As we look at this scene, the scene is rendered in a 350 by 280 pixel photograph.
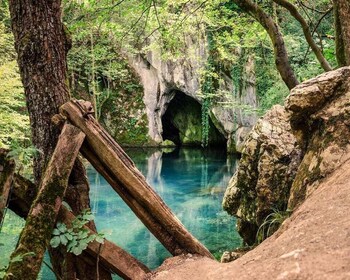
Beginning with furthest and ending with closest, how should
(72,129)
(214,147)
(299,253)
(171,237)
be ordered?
1. (214,147)
2. (171,237)
3. (72,129)
4. (299,253)

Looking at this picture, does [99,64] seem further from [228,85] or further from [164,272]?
[164,272]

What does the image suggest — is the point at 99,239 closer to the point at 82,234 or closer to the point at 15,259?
the point at 82,234

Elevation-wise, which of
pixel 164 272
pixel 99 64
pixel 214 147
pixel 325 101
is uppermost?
pixel 99 64

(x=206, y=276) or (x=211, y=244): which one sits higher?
(x=206, y=276)

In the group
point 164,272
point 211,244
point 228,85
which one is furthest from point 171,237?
point 228,85

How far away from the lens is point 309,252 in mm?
1870

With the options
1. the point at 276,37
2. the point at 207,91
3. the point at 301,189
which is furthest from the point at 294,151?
the point at 207,91

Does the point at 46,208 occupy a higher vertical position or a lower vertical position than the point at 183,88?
lower

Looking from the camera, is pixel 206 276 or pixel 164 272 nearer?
pixel 206 276

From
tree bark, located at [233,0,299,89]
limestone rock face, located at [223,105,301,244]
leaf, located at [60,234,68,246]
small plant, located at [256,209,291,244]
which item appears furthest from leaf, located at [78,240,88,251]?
tree bark, located at [233,0,299,89]

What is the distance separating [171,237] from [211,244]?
18.4ft

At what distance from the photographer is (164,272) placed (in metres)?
2.98

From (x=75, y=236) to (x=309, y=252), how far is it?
1.75 meters

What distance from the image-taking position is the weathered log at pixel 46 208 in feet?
8.65
